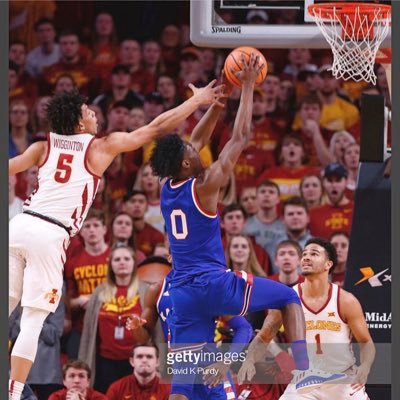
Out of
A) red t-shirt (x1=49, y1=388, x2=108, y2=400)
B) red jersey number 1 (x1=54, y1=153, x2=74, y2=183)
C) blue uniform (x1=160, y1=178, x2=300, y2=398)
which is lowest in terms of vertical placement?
red t-shirt (x1=49, y1=388, x2=108, y2=400)

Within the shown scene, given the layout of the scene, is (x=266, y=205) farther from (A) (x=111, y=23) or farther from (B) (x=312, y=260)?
(A) (x=111, y=23)

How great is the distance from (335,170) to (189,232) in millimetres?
3748

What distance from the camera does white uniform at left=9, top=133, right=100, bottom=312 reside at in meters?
6.98

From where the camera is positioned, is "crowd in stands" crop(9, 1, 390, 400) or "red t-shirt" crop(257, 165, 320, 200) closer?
"crowd in stands" crop(9, 1, 390, 400)

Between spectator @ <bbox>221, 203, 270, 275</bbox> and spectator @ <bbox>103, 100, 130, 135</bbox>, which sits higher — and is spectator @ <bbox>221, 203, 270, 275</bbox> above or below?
below

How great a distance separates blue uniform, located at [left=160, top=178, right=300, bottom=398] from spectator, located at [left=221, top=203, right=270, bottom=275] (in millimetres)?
2744

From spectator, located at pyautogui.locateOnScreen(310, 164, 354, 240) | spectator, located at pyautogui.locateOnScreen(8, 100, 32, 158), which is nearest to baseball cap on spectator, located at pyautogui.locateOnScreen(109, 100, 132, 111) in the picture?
spectator, located at pyautogui.locateOnScreen(8, 100, 32, 158)

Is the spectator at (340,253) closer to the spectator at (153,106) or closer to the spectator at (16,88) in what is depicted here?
the spectator at (153,106)

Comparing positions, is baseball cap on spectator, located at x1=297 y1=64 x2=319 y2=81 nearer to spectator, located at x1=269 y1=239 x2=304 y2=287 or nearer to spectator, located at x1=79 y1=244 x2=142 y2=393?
spectator, located at x1=269 y1=239 x2=304 y2=287

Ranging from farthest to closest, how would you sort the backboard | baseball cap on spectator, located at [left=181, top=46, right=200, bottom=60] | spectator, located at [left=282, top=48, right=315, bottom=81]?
baseball cap on spectator, located at [left=181, top=46, right=200, bottom=60] → spectator, located at [left=282, top=48, right=315, bottom=81] → the backboard

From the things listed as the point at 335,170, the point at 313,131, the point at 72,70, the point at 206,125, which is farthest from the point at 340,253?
the point at 72,70

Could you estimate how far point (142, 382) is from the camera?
28.5 feet

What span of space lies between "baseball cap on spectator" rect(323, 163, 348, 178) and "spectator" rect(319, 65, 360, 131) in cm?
114

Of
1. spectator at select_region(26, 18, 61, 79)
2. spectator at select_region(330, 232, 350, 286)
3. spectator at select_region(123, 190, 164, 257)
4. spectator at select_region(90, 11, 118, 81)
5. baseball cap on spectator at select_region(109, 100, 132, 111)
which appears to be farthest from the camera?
spectator at select_region(90, 11, 118, 81)
